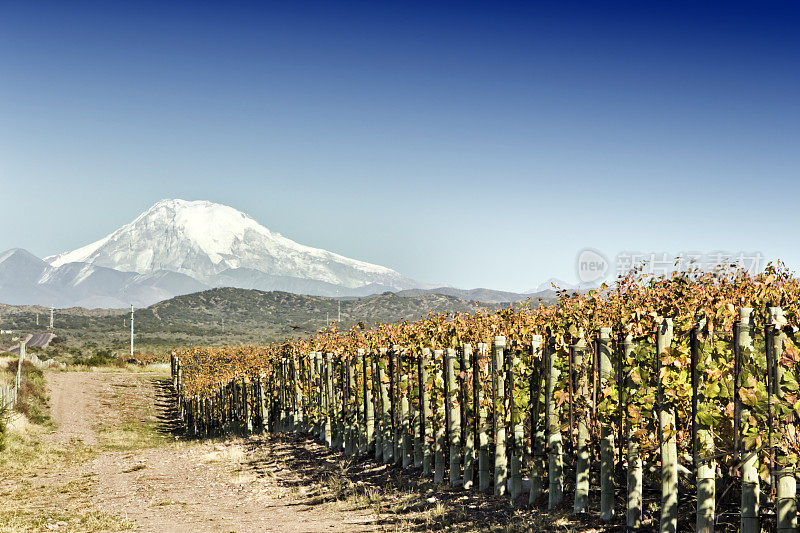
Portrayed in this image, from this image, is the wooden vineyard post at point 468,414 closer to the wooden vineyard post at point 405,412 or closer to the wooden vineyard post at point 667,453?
the wooden vineyard post at point 405,412

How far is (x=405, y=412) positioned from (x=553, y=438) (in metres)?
3.40

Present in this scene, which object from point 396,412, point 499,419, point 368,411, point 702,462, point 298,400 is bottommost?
point 298,400

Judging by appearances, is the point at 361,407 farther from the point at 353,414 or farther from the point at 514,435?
the point at 514,435

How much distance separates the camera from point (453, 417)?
26.4 feet

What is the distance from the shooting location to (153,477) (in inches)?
443

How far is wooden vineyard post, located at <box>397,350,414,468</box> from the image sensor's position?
9141 mm

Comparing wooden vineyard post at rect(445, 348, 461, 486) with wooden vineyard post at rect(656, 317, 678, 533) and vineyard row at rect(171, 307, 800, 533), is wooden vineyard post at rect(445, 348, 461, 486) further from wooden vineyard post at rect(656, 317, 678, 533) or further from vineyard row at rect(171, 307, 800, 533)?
wooden vineyard post at rect(656, 317, 678, 533)

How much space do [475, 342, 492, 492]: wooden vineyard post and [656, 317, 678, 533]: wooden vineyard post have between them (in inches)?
102

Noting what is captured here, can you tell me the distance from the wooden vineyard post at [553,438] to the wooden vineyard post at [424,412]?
92.0 inches

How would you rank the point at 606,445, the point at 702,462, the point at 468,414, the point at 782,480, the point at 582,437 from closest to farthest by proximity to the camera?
the point at 782,480 → the point at 702,462 → the point at 606,445 → the point at 582,437 → the point at 468,414

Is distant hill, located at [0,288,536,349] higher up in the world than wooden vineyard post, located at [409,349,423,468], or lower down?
lower down

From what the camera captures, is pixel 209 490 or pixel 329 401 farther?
pixel 329 401

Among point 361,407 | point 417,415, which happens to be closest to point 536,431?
point 417,415

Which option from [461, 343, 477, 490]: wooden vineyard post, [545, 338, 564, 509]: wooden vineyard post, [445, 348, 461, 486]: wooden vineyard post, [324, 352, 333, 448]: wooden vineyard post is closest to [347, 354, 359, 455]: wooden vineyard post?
[324, 352, 333, 448]: wooden vineyard post
